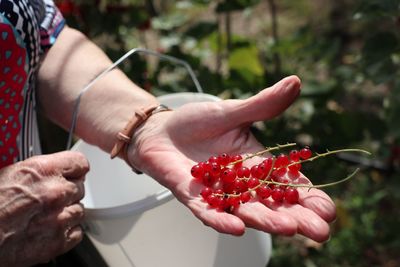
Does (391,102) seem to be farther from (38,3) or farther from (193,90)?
(38,3)

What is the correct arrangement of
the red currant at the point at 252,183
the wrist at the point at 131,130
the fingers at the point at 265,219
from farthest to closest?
the wrist at the point at 131,130 → the red currant at the point at 252,183 → the fingers at the point at 265,219

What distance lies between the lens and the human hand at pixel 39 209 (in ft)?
2.74

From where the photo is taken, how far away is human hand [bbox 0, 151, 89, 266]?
84 cm

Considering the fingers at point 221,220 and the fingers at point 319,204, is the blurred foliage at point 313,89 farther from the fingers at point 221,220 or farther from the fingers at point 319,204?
the fingers at point 221,220

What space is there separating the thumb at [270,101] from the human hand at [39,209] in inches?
12.1

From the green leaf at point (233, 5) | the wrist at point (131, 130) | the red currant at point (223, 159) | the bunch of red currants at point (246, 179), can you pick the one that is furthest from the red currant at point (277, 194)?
the green leaf at point (233, 5)

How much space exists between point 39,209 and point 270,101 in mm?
413

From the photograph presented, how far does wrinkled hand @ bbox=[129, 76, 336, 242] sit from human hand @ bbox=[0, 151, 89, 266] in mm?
148

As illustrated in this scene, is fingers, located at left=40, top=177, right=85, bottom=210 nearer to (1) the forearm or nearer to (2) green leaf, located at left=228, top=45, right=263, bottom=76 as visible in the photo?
(1) the forearm

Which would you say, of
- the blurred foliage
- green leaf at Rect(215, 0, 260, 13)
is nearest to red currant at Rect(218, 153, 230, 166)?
the blurred foliage

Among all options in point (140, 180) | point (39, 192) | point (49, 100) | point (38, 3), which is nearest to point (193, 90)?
point (140, 180)

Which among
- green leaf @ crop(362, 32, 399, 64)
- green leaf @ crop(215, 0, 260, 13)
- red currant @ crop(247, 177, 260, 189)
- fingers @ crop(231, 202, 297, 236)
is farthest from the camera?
green leaf @ crop(215, 0, 260, 13)

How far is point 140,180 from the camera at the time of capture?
47.3 inches

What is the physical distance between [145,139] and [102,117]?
0.12 m
